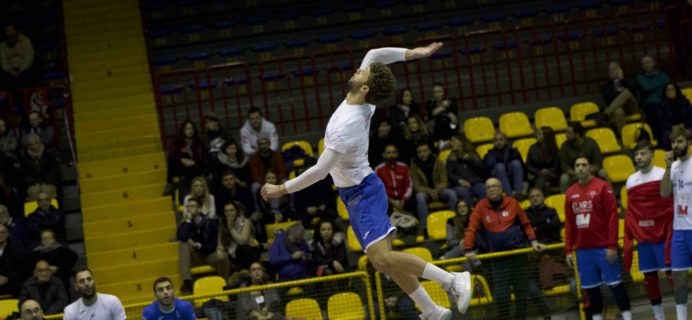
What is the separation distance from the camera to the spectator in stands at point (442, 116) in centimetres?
1594

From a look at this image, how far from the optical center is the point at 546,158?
50.0 ft

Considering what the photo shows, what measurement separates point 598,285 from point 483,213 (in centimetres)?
154

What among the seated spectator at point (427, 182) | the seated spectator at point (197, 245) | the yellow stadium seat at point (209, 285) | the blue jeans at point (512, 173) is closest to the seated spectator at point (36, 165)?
the seated spectator at point (197, 245)

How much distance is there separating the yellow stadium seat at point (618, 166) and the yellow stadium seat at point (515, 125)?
4.36 feet

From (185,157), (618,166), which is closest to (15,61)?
(185,157)

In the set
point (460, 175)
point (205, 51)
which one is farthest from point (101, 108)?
point (460, 175)

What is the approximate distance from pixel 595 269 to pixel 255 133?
5.71 metres

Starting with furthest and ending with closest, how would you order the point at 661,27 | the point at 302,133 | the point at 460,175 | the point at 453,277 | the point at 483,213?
the point at 661,27
the point at 302,133
the point at 460,175
the point at 483,213
the point at 453,277

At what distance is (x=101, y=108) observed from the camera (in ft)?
60.1

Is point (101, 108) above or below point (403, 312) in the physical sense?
above

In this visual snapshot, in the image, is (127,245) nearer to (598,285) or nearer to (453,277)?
(598,285)

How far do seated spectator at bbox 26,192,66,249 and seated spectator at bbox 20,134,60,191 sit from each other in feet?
3.40

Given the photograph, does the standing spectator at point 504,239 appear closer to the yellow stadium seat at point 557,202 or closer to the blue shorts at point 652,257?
the blue shorts at point 652,257

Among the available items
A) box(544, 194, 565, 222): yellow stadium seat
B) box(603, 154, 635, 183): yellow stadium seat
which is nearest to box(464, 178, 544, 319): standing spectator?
box(544, 194, 565, 222): yellow stadium seat
